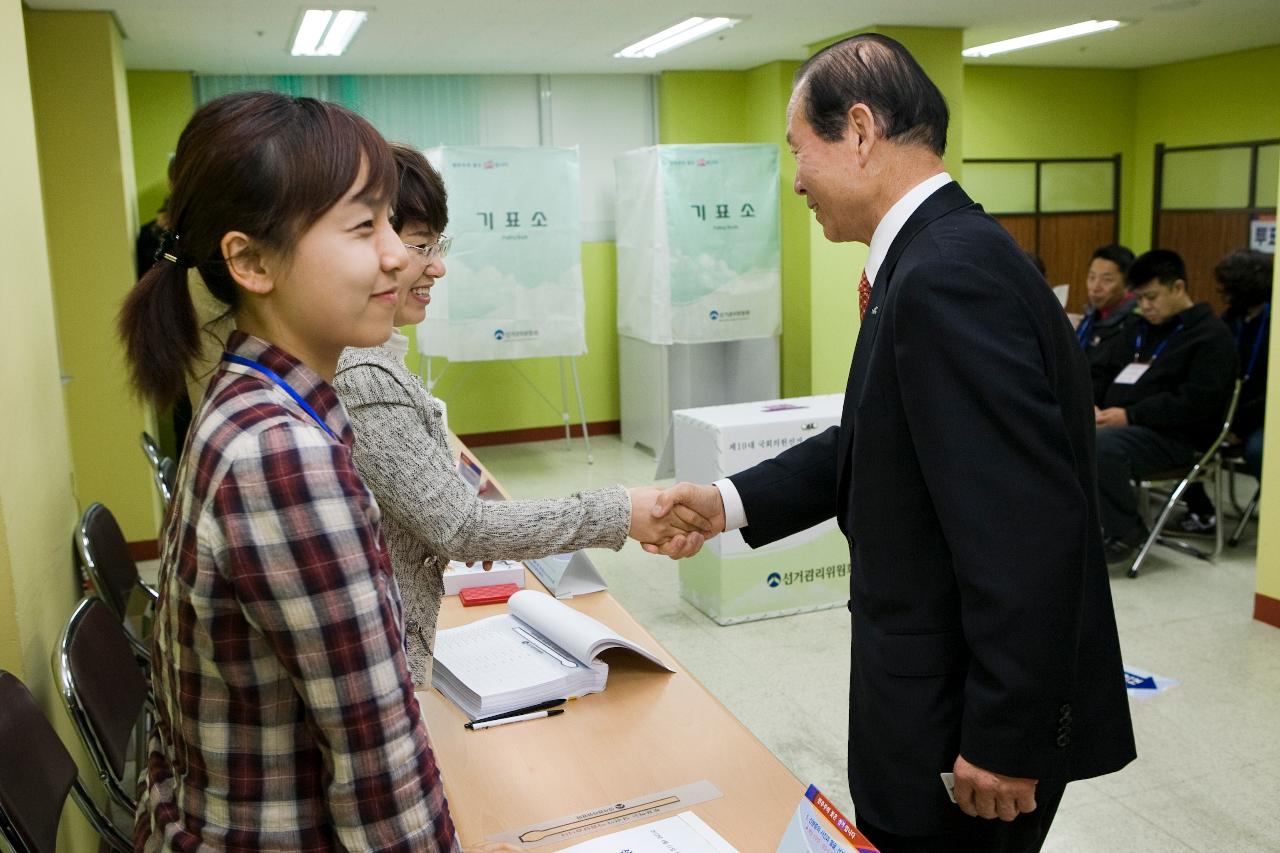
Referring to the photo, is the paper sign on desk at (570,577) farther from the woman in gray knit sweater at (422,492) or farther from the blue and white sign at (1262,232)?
the blue and white sign at (1262,232)

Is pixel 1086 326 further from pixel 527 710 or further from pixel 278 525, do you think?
pixel 278 525

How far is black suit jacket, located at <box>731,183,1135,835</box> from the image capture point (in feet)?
4.13

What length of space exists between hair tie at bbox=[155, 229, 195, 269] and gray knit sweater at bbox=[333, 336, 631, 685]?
1.54ft

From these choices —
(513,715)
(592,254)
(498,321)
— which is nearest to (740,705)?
(513,715)

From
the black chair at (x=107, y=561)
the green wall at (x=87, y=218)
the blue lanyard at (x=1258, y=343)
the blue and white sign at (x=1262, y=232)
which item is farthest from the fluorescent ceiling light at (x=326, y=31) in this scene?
the blue and white sign at (x=1262, y=232)

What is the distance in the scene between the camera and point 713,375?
24.5 feet

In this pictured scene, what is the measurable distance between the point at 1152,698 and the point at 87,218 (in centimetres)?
515

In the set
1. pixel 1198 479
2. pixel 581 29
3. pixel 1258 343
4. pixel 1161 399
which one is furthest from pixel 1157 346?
pixel 581 29

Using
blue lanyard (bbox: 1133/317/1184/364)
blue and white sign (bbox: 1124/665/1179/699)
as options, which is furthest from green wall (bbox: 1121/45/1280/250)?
blue and white sign (bbox: 1124/665/1179/699)

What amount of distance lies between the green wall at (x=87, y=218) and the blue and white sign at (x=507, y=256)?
1.87 m

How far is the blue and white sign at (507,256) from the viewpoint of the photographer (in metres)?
6.68

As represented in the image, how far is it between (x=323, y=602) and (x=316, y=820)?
22 centimetres

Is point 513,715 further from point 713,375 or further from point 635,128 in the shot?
point 635,128

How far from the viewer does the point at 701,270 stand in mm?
6934
